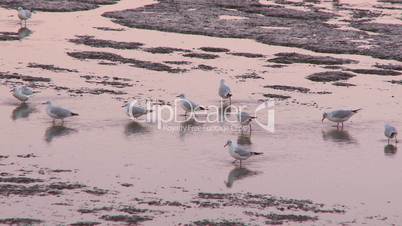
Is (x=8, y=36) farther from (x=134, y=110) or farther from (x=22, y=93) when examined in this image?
(x=134, y=110)

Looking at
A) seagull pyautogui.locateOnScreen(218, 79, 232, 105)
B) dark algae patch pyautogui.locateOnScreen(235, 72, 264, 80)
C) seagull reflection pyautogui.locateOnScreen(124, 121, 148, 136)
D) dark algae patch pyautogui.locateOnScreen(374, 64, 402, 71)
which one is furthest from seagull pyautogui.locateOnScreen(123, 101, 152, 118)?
dark algae patch pyautogui.locateOnScreen(374, 64, 402, 71)

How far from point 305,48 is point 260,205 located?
24955 millimetres

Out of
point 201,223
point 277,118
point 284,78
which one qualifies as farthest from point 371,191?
point 284,78

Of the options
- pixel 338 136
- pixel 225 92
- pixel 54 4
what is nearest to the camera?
pixel 338 136

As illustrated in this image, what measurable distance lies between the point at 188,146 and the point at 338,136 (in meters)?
5.34

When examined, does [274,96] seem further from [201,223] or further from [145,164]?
[201,223]

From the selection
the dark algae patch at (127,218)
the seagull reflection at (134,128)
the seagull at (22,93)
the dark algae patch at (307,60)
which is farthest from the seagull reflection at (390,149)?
the dark algae patch at (307,60)

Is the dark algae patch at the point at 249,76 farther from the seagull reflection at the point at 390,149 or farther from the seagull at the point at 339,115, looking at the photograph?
the seagull reflection at the point at 390,149

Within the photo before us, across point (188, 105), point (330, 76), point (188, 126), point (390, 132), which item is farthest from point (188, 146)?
point (330, 76)

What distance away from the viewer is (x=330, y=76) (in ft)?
127

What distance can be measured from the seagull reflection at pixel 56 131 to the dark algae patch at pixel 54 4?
2821cm

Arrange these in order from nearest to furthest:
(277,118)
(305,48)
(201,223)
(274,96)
Answer: (201,223) < (277,118) < (274,96) < (305,48)

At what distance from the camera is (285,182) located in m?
24.0

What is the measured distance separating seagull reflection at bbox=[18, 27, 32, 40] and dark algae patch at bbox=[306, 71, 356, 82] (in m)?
15.7
